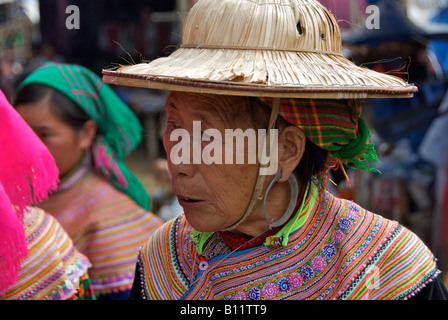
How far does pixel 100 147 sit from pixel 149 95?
728 cm

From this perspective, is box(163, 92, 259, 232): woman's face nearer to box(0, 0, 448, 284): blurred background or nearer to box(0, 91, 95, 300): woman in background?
box(0, 91, 95, 300): woman in background

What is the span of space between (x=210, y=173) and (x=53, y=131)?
163 centimetres

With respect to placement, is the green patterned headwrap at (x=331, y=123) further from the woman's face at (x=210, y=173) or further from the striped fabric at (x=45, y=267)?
the striped fabric at (x=45, y=267)

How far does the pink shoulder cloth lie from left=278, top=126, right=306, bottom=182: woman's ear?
2.80 feet

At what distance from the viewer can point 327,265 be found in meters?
1.79

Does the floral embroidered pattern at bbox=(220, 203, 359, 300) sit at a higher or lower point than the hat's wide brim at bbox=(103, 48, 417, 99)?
lower

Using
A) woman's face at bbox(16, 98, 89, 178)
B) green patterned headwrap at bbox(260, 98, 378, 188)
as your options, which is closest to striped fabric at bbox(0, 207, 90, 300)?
woman's face at bbox(16, 98, 89, 178)

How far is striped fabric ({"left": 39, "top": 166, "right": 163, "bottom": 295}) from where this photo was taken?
2982 millimetres

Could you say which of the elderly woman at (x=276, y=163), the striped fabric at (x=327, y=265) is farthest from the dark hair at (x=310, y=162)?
the striped fabric at (x=327, y=265)

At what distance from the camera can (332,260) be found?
5.89ft

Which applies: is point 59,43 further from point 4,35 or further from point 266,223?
point 266,223

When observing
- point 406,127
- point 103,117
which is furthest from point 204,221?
point 406,127

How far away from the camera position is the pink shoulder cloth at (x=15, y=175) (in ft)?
5.96

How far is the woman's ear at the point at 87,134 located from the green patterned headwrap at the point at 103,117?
4 cm
